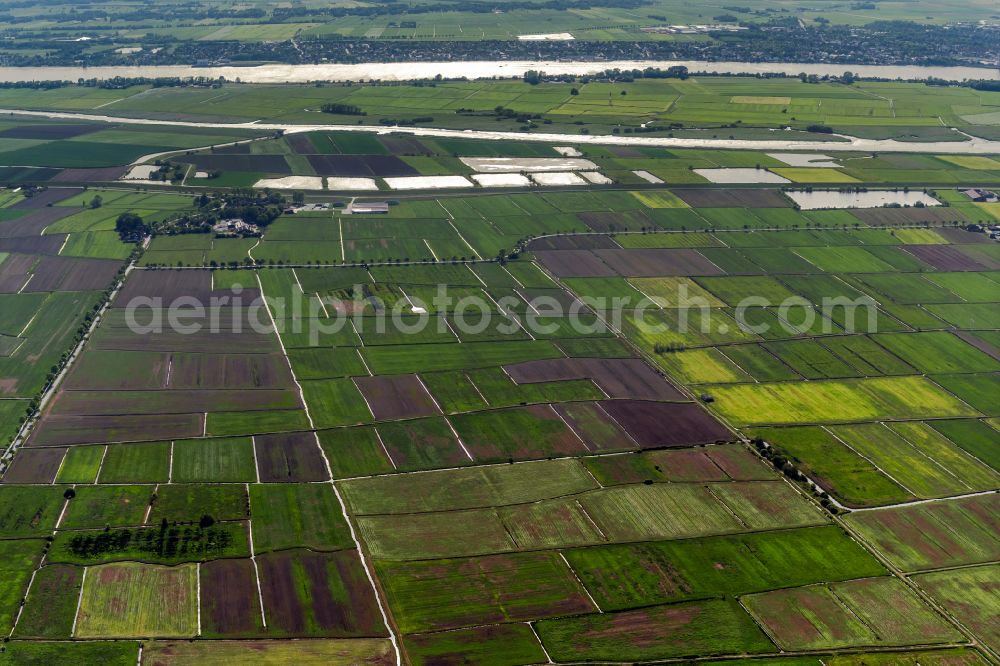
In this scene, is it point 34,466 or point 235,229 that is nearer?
point 34,466

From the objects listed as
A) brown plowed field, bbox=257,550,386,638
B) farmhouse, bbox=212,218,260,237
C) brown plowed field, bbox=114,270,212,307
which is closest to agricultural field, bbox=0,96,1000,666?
brown plowed field, bbox=257,550,386,638

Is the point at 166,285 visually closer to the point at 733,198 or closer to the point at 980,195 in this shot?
the point at 733,198

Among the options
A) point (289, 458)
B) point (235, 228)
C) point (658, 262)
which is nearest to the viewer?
point (289, 458)

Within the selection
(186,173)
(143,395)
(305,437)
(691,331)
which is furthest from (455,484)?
(186,173)

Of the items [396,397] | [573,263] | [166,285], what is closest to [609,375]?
[396,397]

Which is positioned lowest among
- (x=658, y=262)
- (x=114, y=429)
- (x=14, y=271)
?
(x=114, y=429)

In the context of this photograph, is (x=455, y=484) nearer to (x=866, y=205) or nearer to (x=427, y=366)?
(x=427, y=366)

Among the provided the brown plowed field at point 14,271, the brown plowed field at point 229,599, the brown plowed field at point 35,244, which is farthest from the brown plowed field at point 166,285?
the brown plowed field at point 229,599
